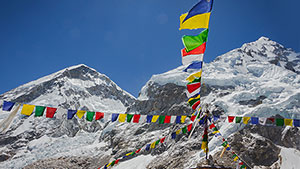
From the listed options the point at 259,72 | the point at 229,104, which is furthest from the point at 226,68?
the point at 229,104

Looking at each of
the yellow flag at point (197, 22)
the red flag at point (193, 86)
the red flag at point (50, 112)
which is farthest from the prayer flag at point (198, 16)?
the red flag at point (50, 112)

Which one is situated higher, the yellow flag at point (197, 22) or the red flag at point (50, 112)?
the yellow flag at point (197, 22)

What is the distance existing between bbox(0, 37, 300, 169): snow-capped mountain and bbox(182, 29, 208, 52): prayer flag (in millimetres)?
2995

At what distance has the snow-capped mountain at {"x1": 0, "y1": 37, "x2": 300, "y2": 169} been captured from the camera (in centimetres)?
2781

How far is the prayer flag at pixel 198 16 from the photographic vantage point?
631 cm

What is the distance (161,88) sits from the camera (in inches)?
2158

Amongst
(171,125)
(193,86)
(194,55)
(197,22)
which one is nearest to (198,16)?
(197,22)

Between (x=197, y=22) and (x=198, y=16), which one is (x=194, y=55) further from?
(x=198, y=16)

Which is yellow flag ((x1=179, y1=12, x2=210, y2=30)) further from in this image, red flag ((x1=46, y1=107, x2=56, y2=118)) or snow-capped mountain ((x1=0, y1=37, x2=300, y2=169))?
red flag ((x1=46, y1=107, x2=56, y2=118))

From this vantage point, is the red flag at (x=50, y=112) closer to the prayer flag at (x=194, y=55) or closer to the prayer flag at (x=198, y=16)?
the prayer flag at (x=194, y=55)

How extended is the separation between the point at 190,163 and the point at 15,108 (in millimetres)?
21292

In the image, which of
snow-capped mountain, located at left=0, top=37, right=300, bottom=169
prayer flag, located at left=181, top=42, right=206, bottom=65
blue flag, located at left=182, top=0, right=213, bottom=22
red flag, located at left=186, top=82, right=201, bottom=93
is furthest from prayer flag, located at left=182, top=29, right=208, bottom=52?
snow-capped mountain, located at left=0, top=37, right=300, bottom=169

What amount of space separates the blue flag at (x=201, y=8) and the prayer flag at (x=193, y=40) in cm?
59

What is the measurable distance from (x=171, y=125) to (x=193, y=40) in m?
35.7
